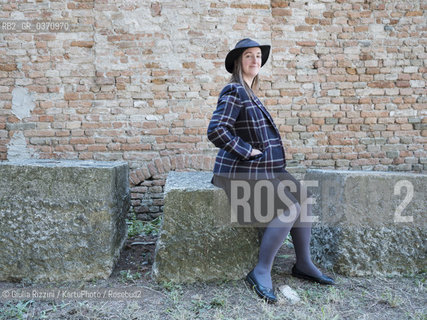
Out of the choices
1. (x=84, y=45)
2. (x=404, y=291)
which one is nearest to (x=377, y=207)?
(x=404, y=291)

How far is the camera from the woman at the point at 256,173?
7.32ft

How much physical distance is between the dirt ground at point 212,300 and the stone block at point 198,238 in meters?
0.08

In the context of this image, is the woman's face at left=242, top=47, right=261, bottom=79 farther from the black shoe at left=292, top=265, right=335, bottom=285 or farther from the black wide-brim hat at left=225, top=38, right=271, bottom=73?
the black shoe at left=292, top=265, right=335, bottom=285

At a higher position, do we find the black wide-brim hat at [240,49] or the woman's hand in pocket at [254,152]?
the black wide-brim hat at [240,49]

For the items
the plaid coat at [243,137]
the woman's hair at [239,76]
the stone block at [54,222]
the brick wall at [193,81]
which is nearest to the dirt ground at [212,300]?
the stone block at [54,222]

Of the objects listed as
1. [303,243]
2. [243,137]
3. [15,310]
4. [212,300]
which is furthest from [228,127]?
[15,310]

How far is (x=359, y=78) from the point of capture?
431cm

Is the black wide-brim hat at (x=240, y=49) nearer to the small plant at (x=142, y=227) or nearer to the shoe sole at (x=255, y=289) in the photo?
the shoe sole at (x=255, y=289)

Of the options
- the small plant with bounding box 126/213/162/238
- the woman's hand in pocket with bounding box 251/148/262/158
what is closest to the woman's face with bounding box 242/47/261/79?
the woman's hand in pocket with bounding box 251/148/262/158

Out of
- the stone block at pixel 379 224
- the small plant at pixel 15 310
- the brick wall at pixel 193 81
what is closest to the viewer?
the small plant at pixel 15 310

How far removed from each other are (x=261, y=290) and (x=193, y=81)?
8.86 ft

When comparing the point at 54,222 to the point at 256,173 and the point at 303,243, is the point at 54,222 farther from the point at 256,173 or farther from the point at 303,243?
the point at 303,243

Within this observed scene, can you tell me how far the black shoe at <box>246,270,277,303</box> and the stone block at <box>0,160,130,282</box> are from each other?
0.99 metres

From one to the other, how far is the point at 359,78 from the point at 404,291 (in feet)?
9.14
